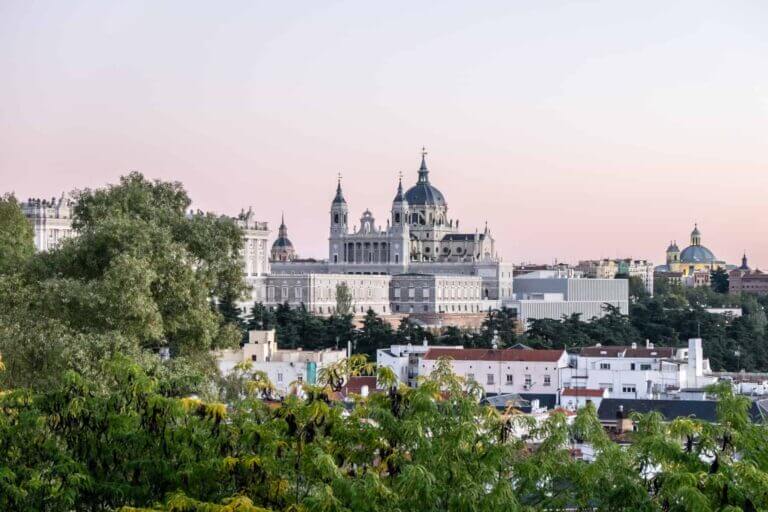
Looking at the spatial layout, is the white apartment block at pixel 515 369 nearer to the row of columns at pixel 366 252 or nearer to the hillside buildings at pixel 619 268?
the row of columns at pixel 366 252

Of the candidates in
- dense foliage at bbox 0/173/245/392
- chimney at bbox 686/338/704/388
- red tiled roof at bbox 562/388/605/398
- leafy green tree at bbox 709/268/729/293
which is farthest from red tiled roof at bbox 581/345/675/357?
leafy green tree at bbox 709/268/729/293

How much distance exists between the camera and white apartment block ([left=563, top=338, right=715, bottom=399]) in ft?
170

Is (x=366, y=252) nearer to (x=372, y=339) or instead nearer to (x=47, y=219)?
(x=47, y=219)

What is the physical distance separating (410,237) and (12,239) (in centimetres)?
10428

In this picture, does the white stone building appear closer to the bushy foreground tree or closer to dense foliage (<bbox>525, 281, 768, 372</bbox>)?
dense foliage (<bbox>525, 281, 768, 372</bbox>)

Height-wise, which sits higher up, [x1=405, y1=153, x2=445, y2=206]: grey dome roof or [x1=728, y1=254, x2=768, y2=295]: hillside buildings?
[x1=405, y1=153, x2=445, y2=206]: grey dome roof

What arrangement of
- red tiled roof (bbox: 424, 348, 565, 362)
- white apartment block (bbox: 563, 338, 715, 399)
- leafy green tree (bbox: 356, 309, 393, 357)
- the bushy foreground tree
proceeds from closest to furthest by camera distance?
the bushy foreground tree, white apartment block (bbox: 563, 338, 715, 399), red tiled roof (bbox: 424, 348, 565, 362), leafy green tree (bbox: 356, 309, 393, 357)

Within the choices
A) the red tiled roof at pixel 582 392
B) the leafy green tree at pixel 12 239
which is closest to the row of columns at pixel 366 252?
the leafy green tree at pixel 12 239

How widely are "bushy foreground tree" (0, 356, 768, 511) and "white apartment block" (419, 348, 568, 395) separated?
126 ft

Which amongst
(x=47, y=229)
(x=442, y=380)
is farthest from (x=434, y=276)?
(x=442, y=380)

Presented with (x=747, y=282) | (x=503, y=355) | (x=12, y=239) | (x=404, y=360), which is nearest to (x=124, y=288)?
(x=12, y=239)

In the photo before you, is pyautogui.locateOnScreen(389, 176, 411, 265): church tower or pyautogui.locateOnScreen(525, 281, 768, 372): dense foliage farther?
pyautogui.locateOnScreen(389, 176, 411, 265): church tower

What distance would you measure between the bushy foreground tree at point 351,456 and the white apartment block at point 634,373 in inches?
1447

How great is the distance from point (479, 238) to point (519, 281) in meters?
5.77
